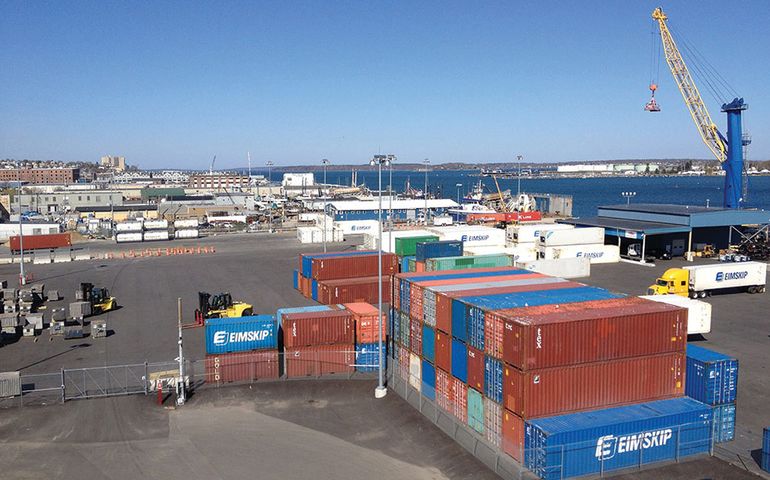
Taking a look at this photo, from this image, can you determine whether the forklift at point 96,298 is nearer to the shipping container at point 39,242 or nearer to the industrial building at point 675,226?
the shipping container at point 39,242

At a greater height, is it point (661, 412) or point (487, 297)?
point (487, 297)

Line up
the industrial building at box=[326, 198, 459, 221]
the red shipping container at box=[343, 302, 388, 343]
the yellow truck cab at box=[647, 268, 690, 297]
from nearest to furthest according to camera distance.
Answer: the red shipping container at box=[343, 302, 388, 343], the yellow truck cab at box=[647, 268, 690, 297], the industrial building at box=[326, 198, 459, 221]

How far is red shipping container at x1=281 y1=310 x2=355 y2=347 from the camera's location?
87.6ft

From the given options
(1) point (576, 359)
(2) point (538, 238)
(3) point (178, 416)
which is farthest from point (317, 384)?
(2) point (538, 238)

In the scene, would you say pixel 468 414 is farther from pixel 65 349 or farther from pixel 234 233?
pixel 234 233

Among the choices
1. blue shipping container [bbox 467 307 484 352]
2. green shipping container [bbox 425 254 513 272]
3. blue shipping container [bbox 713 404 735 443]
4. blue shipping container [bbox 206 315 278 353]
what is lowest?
blue shipping container [bbox 713 404 735 443]

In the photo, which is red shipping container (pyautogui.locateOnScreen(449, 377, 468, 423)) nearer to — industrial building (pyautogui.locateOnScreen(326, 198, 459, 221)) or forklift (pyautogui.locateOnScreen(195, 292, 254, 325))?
forklift (pyautogui.locateOnScreen(195, 292, 254, 325))

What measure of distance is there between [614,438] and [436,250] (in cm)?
2994

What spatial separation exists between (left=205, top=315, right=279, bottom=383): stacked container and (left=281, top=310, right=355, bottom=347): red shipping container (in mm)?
724

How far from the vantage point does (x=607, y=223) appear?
217ft

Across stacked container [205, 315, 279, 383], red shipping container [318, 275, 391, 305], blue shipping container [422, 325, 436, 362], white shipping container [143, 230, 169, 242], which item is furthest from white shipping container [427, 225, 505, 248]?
white shipping container [143, 230, 169, 242]

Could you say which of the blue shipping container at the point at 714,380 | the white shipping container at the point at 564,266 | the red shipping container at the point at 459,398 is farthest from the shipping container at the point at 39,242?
the blue shipping container at the point at 714,380

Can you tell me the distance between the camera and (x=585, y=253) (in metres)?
58.0

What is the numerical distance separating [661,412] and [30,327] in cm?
3218
